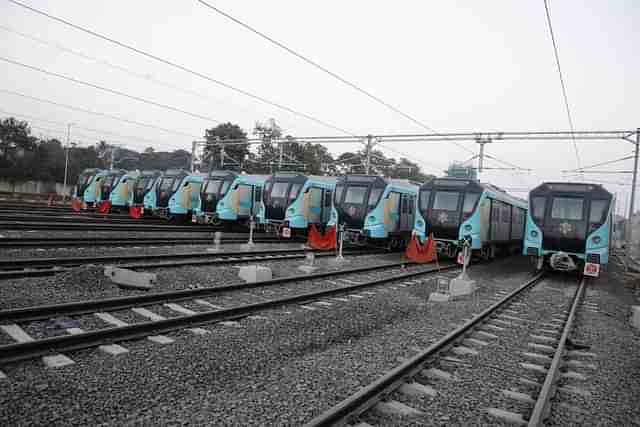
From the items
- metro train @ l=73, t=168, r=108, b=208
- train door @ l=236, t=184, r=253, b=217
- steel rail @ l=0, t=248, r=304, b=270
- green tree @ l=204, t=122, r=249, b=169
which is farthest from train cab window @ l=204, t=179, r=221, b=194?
green tree @ l=204, t=122, r=249, b=169

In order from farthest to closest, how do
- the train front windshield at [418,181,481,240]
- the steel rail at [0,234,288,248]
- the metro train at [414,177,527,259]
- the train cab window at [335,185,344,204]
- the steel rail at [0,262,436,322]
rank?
the train cab window at [335,185,344,204] < the train front windshield at [418,181,481,240] < the metro train at [414,177,527,259] < the steel rail at [0,234,288,248] < the steel rail at [0,262,436,322]

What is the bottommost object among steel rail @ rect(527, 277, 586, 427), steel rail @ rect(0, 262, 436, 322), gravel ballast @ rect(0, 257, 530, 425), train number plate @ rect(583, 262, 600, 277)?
gravel ballast @ rect(0, 257, 530, 425)

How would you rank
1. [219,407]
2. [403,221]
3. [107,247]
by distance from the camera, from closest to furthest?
1. [219,407]
2. [107,247]
3. [403,221]

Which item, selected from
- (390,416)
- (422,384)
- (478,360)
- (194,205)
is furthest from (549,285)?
(194,205)

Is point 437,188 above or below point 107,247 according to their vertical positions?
above

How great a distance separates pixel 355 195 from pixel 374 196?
80cm

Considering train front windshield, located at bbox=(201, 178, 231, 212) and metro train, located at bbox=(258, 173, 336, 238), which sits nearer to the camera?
metro train, located at bbox=(258, 173, 336, 238)

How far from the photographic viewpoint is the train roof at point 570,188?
14.4 m

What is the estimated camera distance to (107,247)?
13.0 m

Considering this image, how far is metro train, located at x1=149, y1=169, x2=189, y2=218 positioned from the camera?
1006 inches

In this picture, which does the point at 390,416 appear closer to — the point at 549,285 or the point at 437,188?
the point at 549,285

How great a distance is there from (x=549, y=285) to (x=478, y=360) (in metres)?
9.21

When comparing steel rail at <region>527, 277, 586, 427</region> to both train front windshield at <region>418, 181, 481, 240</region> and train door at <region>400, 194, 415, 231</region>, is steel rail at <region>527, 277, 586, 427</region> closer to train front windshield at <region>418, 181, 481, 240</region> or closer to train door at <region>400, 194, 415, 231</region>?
train front windshield at <region>418, 181, 481, 240</region>

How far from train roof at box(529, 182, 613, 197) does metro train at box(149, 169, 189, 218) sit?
18.1m
